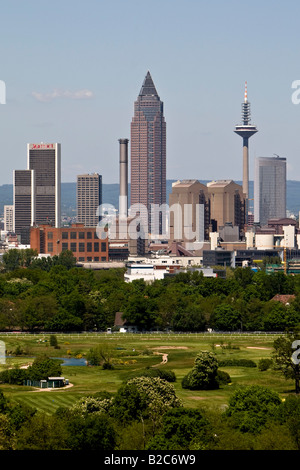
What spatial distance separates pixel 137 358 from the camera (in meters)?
87.0

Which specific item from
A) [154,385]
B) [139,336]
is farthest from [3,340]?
[154,385]

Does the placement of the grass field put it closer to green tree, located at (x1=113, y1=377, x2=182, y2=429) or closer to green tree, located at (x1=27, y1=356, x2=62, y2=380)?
green tree, located at (x1=27, y1=356, x2=62, y2=380)

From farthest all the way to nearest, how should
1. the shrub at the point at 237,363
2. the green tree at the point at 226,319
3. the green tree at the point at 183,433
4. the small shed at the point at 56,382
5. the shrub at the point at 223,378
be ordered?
the green tree at the point at 226,319
the shrub at the point at 237,363
the shrub at the point at 223,378
the small shed at the point at 56,382
the green tree at the point at 183,433

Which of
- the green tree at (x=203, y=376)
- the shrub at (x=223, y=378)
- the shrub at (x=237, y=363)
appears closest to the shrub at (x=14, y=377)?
the green tree at (x=203, y=376)

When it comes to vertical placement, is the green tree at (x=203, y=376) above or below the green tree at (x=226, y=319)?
below

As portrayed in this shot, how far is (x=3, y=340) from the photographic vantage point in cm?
9744

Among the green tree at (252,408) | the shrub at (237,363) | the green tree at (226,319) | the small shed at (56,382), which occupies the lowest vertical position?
the small shed at (56,382)

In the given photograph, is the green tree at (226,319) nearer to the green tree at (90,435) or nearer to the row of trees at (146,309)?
the row of trees at (146,309)

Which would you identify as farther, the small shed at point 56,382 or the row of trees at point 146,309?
the row of trees at point 146,309

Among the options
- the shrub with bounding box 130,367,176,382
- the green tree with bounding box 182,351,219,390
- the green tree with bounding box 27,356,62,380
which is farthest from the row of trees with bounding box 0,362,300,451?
the green tree with bounding box 27,356,62,380

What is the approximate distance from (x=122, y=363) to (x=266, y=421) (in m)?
33.0

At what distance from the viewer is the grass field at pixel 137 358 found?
67.5 meters

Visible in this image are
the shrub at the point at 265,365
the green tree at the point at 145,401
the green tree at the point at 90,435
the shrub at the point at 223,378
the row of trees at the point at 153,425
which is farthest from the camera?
the shrub at the point at 265,365
